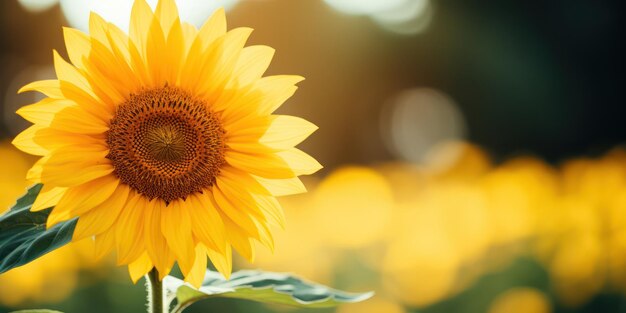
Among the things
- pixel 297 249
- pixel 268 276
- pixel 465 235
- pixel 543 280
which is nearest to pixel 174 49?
pixel 268 276

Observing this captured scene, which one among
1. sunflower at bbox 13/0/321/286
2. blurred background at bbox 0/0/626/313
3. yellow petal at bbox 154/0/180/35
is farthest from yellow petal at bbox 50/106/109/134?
blurred background at bbox 0/0/626/313

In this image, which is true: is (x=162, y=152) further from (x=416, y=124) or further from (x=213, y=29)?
(x=416, y=124)

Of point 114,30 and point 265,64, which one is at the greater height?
point 265,64

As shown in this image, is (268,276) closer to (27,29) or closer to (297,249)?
(297,249)

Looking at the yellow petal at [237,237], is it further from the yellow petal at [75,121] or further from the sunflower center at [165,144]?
the yellow petal at [75,121]

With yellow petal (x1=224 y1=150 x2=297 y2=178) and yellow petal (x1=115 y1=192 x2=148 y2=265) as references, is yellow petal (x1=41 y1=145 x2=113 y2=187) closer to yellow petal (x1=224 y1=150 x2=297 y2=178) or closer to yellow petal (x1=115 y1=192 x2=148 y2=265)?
yellow petal (x1=115 y1=192 x2=148 y2=265)

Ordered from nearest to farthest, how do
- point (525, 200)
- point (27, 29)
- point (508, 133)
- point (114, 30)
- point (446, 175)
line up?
point (114, 30) < point (525, 200) < point (446, 175) < point (27, 29) < point (508, 133)

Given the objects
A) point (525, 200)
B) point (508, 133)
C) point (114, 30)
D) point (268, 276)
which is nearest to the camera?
point (114, 30)

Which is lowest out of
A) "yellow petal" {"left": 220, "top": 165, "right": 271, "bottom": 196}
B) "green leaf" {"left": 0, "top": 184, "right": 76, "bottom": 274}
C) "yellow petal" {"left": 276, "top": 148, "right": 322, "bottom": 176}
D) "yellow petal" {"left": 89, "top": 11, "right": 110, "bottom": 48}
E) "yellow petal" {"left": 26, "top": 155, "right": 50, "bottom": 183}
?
"green leaf" {"left": 0, "top": 184, "right": 76, "bottom": 274}
